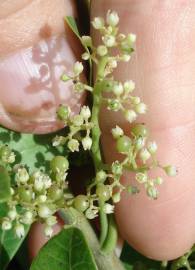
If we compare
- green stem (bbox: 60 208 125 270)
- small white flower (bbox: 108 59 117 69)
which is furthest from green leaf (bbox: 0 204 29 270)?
small white flower (bbox: 108 59 117 69)

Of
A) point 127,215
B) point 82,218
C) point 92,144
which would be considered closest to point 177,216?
point 127,215

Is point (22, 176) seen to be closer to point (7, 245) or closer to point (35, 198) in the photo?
point (35, 198)

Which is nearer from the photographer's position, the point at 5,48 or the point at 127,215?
the point at 5,48

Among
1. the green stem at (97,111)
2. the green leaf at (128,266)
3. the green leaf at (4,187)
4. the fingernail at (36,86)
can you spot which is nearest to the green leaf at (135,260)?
the green leaf at (128,266)

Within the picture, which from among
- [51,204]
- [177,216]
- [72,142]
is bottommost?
[177,216]

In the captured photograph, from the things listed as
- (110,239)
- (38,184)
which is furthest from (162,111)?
(38,184)

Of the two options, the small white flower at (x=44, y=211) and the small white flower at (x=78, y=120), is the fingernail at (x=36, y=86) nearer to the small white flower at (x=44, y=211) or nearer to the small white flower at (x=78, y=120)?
the small white flower at (x=78, y=120)

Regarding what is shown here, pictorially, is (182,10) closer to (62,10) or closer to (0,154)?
(62,10)
